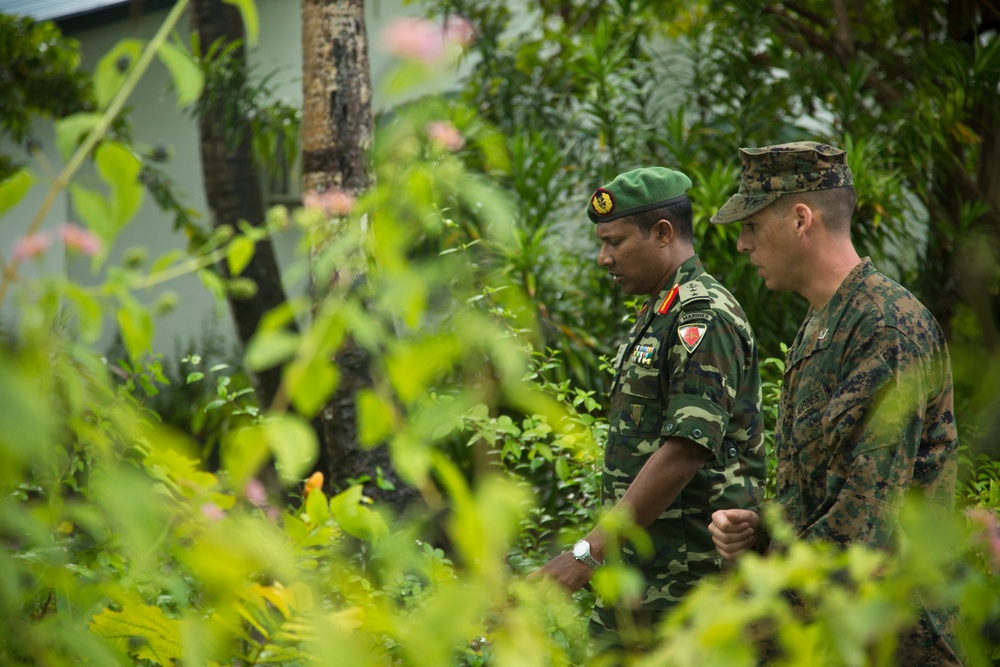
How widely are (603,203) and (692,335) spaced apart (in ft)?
1.45

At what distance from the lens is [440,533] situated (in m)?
4.35

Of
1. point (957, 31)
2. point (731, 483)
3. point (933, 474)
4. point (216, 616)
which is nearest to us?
point (216, 616)

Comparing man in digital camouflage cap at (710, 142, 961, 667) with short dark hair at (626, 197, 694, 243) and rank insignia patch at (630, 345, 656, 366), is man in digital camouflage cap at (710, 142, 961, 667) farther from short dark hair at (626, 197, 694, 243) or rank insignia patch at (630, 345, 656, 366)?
rank insignia patch at (630, 345, 656, 366)

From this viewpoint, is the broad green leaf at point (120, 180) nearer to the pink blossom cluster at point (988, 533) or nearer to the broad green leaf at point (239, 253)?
the broad green leaf at point (239, 253)

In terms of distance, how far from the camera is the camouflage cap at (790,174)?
2.20m

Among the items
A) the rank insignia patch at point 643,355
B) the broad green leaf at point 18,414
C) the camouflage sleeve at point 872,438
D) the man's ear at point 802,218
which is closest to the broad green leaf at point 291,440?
the broad green leaf at point 18,414

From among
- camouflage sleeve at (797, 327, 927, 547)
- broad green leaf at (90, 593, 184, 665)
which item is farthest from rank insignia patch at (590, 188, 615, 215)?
broad green leaf at (90, 593, 184, 665)

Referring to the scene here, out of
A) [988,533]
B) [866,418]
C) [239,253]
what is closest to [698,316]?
[866,418]

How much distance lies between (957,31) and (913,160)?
1.32 m

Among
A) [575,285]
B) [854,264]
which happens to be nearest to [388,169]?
[854,264]

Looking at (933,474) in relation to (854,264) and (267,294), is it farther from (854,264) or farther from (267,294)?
(267,294)

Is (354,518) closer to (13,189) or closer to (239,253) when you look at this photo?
(239,253)

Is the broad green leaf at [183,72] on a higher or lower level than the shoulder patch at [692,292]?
higher

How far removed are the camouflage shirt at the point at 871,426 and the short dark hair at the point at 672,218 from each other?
19.9 inches
